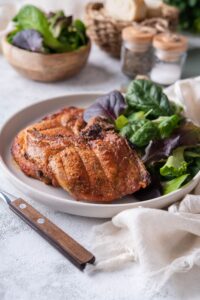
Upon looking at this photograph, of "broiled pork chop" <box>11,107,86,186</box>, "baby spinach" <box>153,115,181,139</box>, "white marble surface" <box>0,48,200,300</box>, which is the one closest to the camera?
"white marble surface" <box>0,48,200,300</box>

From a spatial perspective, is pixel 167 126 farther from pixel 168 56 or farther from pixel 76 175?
pixel 168 56

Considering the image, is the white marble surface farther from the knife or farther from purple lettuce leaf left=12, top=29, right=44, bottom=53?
purple lettuce leaf left=12, top=29, right=44, bottom=53

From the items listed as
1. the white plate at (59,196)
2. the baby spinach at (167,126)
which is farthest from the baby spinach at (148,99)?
the white plate at (59,196)

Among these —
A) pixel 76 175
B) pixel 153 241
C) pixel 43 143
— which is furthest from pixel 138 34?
pixel 153 241

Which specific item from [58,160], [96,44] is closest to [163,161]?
[58,160]

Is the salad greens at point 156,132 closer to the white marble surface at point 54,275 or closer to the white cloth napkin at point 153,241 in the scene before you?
the white cloth napkin at point 153,241

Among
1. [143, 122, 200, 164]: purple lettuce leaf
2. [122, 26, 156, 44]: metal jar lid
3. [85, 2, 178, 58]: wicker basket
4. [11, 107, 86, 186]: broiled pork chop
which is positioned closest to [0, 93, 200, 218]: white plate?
[11, 107, 86, 186]: broiled pork chop

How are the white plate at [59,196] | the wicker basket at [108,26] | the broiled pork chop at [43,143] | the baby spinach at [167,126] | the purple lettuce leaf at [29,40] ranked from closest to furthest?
the white plate at [59,196] < the broiled pork chop at [43,143] < the baby spinach at [167,126] < the purple lettuce leaf at [29,40] < the wicker basket at [108,26]
